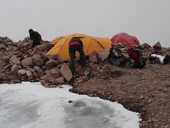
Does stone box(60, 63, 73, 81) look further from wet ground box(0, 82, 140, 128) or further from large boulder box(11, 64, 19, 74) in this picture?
large boulder box(11, 64, 19, 74)

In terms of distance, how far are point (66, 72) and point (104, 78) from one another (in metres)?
1.65

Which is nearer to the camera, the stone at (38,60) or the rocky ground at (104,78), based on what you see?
the rocky ground at (104,78)

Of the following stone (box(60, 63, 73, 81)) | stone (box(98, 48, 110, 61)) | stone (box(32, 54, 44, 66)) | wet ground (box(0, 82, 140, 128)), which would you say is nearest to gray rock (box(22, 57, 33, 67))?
stone (box(32, 54, 44, 66))

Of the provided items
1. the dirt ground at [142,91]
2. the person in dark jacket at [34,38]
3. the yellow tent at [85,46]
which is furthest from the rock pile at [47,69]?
the person in dark jacket at [34,38]

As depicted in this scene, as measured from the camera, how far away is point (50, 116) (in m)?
11.2

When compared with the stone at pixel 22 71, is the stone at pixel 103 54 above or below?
above

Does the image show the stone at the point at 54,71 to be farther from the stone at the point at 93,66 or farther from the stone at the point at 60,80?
the stone at the point at 93,66

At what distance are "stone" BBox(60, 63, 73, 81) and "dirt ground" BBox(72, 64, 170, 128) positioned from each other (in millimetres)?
846

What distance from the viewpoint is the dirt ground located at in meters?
10.3

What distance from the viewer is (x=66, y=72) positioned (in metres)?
15.0

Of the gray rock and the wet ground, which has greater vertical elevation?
the gray rock

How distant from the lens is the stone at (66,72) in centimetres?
1471

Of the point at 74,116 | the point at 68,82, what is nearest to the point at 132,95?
the point at 74,116

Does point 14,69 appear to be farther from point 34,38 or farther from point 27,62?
point 34,38
